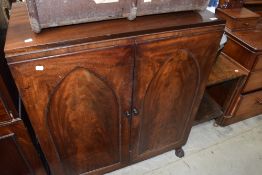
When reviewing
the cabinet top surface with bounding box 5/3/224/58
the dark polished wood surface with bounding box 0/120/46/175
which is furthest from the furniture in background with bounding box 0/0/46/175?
the cabinet top surface with bounding box 5/3/224/58

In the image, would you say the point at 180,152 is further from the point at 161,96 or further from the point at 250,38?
the point at 250,38

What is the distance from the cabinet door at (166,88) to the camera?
2.96 ft

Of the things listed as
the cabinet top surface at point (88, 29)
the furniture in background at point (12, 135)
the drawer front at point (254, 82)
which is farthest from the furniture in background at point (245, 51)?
the furniture in background at point (12, 135)

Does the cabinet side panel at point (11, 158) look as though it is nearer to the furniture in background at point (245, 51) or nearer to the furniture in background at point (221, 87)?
the furniture in background at point (221, 87)

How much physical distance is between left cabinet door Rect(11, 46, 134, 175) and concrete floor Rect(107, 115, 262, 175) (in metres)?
0.42

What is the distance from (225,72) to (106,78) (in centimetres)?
90

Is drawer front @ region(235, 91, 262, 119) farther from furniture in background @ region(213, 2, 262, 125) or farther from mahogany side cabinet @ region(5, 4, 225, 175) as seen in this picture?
mahogany side cabinet @ region(5, 4, 225, 175)

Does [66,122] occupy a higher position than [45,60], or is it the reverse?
[45,60]

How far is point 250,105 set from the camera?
5.43 feet

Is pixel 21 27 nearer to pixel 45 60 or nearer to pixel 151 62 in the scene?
pixel 45 60

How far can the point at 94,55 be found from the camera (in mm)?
787

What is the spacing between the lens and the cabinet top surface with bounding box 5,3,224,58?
0.71 meters

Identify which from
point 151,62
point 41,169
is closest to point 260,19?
point 151,62

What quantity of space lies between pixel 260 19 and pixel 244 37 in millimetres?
275
